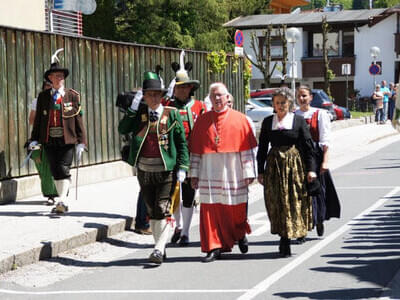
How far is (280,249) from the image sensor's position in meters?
9.14

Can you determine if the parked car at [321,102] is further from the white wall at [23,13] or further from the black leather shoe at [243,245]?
the black leather shoe at [243,245]

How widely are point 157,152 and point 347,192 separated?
6.46 meters

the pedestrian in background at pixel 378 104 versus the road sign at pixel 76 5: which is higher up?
the road sign at pixel 76 5

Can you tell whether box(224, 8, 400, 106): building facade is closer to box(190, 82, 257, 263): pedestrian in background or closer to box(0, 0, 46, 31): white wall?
box(0, 0, 46, 31): white wall

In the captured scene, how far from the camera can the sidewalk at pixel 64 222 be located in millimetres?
9195

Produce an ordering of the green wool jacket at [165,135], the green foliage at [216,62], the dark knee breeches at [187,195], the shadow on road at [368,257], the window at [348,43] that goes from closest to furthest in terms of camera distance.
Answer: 1. the shadow on road at [368,257]
2. the green wool jacket at [165,135]
3. the dark knee breeches at [187,195]
4. the green foliage at [216,62]
5. the window at [348,43]

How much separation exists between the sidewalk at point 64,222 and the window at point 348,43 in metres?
48.6

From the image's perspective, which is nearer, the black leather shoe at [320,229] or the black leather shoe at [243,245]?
the black leather shoe at [243,245]

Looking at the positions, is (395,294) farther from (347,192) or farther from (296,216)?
(347,192)

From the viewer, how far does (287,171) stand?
909 centimetres

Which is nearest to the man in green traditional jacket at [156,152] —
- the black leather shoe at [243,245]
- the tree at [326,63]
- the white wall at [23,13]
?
the black leather shoe at [243,245]

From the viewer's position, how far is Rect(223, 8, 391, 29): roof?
2422 inches

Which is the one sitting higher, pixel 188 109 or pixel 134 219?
pixel 188 109

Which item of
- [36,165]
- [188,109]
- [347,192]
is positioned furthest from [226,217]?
[347,192]
